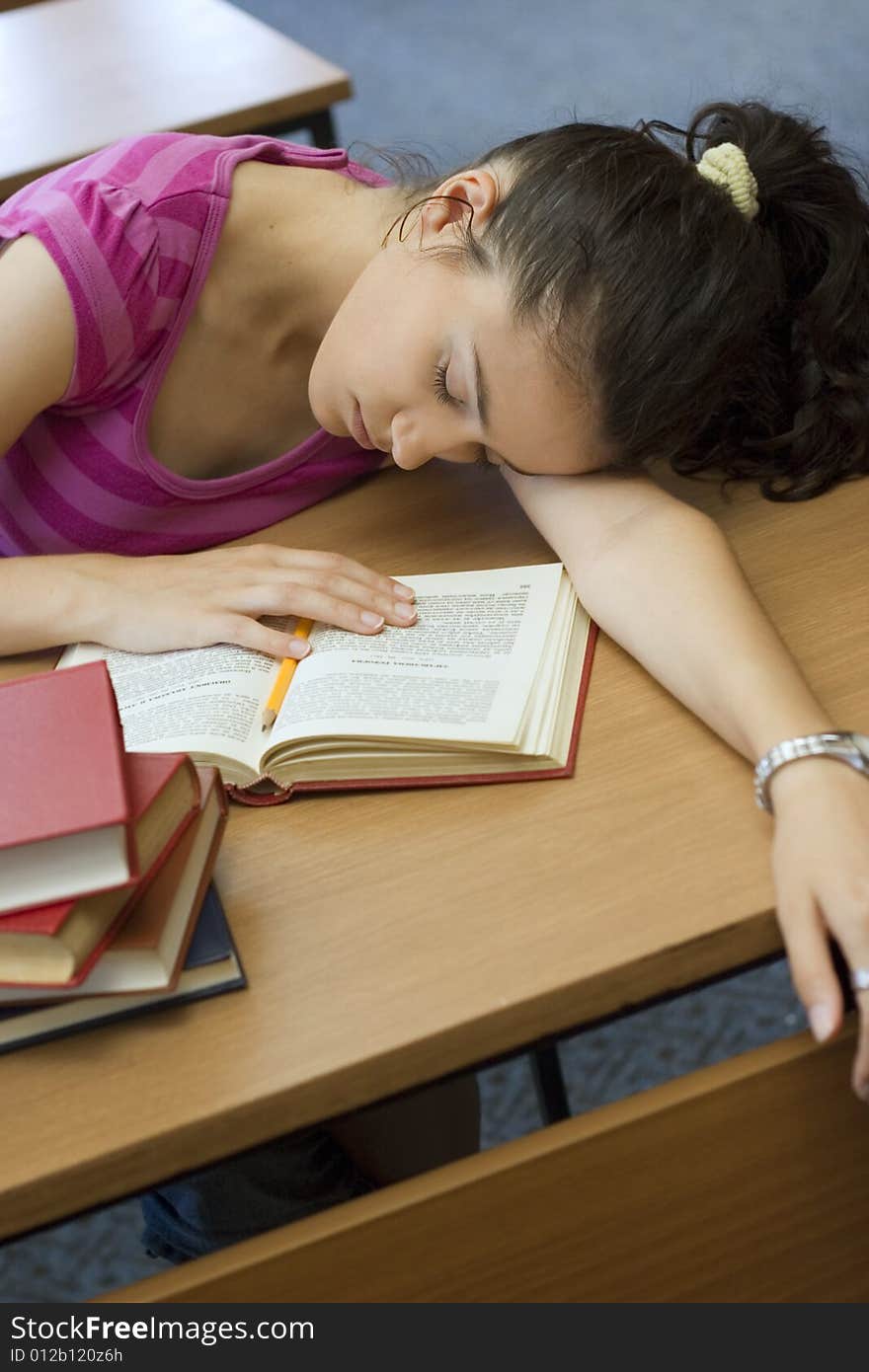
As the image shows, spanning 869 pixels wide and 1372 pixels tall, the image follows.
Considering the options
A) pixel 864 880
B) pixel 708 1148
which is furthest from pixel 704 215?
pixel 708 1148

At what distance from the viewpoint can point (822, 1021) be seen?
2.22 ft

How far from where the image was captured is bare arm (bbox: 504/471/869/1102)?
69cm

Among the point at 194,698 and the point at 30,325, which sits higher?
the point at 30,325

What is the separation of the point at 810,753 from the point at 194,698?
38cm

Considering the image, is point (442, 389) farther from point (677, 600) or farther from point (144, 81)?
point (144, 81)

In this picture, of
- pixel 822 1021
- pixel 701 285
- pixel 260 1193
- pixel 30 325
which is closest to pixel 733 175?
pixel 701 285

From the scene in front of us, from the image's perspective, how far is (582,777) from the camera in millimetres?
821

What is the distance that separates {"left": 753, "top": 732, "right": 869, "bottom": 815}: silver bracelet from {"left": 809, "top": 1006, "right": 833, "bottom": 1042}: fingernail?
13 cm

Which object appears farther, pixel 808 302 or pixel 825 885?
pixel 808 302

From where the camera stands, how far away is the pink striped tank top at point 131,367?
3.30ft

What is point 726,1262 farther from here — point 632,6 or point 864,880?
point 632,6

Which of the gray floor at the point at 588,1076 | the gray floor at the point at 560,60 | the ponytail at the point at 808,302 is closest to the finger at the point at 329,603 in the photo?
the ponytail at the point at 808,302

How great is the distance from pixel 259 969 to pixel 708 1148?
245 mm

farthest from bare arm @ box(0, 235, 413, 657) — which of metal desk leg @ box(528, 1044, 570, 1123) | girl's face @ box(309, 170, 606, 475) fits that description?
metal desk leg @ box(528, 1044, 570, 1123)
